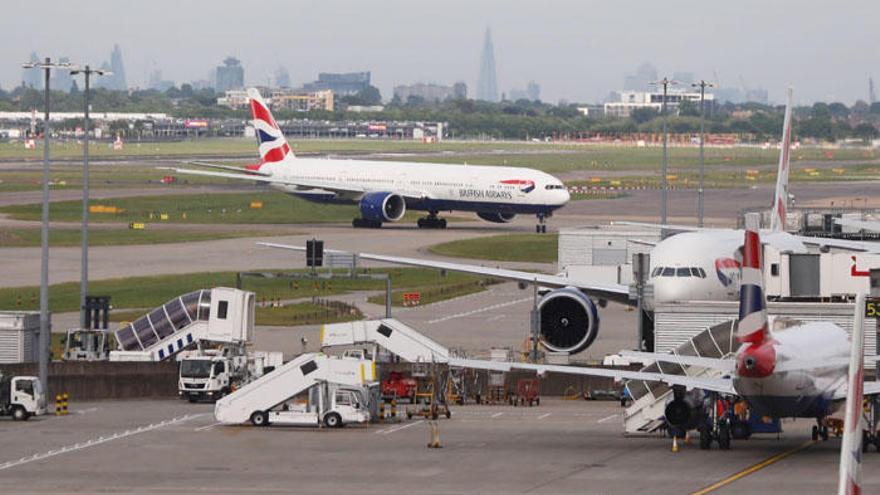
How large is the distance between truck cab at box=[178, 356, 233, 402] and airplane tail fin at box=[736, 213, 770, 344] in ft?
78.6

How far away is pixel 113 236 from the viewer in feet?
405

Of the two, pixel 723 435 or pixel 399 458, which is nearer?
pixel 399 458

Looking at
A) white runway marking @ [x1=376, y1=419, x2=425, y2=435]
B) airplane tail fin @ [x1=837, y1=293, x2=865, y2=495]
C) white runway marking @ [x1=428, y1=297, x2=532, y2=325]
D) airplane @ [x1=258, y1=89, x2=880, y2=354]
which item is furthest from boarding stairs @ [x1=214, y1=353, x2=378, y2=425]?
airplane tail fin @ [x1=837, y1=293, x2=865, y2=495]

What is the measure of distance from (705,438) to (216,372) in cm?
1949

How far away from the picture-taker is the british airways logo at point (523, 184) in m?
132

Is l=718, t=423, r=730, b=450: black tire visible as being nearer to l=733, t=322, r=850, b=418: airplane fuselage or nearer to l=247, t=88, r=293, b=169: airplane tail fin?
l=733, t=322, r=850, b=418: airplane fuselage

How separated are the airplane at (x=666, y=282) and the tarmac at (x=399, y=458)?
3.28 metres

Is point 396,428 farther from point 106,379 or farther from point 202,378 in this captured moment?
point 106,379

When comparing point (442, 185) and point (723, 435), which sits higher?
point (442, 185)

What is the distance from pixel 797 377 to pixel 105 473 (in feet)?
54.2

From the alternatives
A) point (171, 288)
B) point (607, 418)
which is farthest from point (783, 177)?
point (171, 288)

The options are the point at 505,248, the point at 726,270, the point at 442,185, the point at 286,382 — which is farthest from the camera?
the point at 442,185

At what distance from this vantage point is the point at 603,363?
213ft

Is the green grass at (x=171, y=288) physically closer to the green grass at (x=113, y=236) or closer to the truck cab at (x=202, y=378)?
the truck cab at (x=202, y=378)
